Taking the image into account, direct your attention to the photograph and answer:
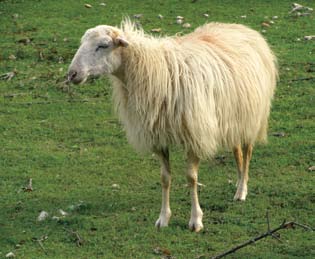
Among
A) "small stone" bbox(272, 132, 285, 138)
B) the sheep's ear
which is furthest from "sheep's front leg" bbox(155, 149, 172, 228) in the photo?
"small stone" bbox(272, 132, 285, 138)

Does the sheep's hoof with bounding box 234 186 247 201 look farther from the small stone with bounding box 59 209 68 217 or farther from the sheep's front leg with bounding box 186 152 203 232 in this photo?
the small stone with bounding box 59 209 68 217

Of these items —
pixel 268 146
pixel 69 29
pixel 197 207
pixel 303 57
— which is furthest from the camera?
pixel 69 29

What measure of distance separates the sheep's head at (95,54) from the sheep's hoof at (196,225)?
4.99ft

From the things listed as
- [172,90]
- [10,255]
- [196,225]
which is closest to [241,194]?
[196,225]

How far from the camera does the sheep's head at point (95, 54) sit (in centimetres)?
741

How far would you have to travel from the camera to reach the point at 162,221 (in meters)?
7.76

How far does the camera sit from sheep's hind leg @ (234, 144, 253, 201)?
838cm

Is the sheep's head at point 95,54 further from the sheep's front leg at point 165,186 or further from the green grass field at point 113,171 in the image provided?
the green grass field at point 113,171

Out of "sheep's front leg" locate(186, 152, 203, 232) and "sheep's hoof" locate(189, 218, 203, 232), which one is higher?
"sheep's front leg" locate(186, 152, 203, 232)

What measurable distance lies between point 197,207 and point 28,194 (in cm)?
181

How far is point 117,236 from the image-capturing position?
7512 mm

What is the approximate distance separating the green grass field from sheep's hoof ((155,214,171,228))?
0.06m

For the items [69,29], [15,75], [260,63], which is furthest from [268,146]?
[69,29]

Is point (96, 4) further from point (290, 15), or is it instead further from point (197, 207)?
point (197, 207)
